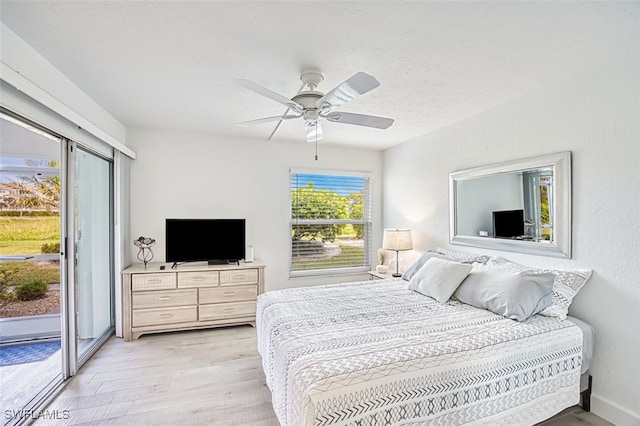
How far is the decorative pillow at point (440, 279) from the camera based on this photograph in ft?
8.44

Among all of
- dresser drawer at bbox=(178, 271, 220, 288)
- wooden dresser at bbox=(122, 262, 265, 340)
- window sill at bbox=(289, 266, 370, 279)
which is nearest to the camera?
wooden dresser at bbox=(122, 262, 265, 340)

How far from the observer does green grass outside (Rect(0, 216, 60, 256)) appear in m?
2.18

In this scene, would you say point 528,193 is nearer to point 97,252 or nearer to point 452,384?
point 452,384

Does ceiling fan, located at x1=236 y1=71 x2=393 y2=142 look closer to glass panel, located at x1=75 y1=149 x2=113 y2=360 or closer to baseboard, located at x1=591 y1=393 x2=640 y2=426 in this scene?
glass panel, located at x1=75 y1=149 x2=113 y2=360

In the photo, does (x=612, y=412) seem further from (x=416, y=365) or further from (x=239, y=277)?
(x=239, y=277)

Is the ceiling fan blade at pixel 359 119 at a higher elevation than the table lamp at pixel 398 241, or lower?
higher

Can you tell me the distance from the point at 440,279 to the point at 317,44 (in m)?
2.13

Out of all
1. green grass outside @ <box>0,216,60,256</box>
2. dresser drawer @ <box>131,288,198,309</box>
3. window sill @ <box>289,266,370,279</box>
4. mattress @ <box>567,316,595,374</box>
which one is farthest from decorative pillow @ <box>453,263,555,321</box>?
green grass outside @ <box>0,216,60,256</box>

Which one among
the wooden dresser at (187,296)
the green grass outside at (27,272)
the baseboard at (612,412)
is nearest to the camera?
the baseboard at (612,412)

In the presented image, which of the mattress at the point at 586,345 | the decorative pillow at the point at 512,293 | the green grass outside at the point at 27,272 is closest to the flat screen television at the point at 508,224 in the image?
the decorative pillow at the point at 512,293

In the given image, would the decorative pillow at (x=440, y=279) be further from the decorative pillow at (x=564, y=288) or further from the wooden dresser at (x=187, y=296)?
the wooden dresser at (x=187, y=296)

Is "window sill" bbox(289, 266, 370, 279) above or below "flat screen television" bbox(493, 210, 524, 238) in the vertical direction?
below

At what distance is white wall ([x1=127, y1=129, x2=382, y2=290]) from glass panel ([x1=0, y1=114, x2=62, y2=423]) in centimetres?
115

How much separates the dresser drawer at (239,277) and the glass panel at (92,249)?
4.01ft
